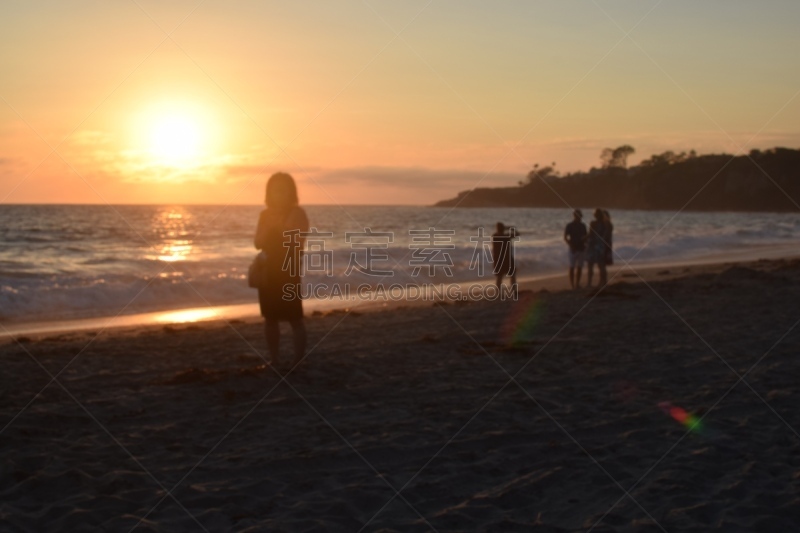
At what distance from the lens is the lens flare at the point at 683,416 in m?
5.27

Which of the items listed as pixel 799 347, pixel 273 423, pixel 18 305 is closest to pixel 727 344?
pixel 799 347

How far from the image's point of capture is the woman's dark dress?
22.4ft

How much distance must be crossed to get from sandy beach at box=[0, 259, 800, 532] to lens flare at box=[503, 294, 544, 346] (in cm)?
11

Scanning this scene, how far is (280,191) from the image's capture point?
6766 mm

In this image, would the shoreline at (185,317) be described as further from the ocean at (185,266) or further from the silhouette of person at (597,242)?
the silhouette of person at (597,242)

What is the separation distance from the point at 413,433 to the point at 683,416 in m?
2.03

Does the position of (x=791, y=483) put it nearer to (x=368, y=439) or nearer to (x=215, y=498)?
(x=368, y=439)

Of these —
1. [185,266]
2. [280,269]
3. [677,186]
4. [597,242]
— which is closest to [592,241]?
[597,242]

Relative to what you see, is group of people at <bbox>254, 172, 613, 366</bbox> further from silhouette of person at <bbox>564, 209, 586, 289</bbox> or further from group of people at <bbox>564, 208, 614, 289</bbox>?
silhouette of person at <bbox>564, 209, 586, 289</bbox>

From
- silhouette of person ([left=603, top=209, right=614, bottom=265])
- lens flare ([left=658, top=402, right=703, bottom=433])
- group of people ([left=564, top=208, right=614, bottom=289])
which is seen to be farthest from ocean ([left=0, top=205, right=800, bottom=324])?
lens flare ([left=658, top=402, right=703, bottom=433])

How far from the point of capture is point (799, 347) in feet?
25.7

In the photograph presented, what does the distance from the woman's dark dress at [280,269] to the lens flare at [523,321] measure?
2940 mm

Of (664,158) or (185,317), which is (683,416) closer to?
(185,317)

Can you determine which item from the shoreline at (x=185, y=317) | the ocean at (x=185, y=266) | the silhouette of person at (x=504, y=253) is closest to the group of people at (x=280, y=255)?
the shoreline at (x=185, y=317)
